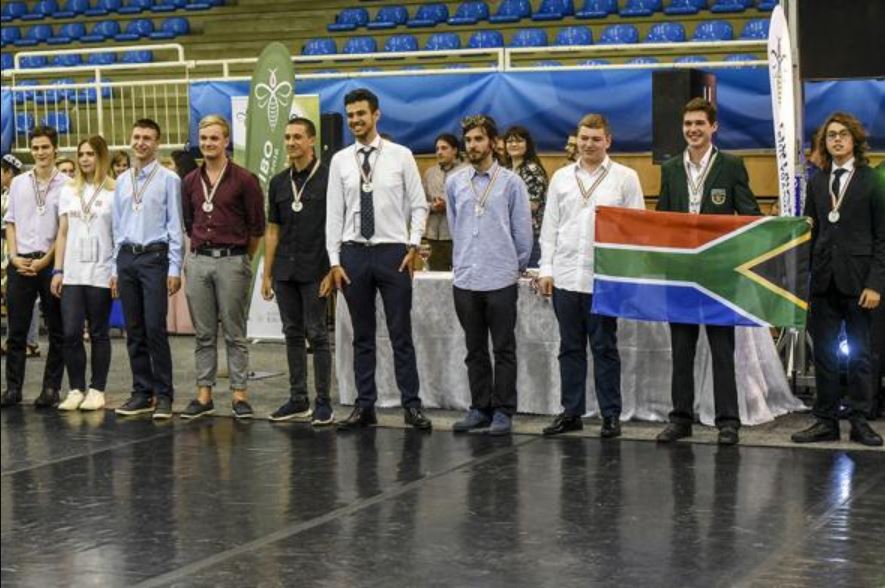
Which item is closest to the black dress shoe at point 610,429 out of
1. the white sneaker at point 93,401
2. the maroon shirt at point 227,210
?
the maroon shirt at point 227,210

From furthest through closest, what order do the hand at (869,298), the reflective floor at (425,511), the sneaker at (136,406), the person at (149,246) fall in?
the sneaker at (136,406), the person at (149,246), the hand at (869,298), the reflective floor at (425,511)

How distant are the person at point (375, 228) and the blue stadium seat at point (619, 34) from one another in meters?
10.4

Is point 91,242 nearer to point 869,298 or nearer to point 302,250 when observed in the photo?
point 302,250

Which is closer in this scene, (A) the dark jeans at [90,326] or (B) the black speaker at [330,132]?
(A) the dark jeans at [90,326]

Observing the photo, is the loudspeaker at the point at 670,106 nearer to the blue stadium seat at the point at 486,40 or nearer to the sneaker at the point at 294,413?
the sneaker at the point at 294,413

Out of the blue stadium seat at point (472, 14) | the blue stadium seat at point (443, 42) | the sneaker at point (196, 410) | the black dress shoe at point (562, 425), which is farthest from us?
the blue stadium seat at point (472, 14)

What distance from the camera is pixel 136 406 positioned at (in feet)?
29.6

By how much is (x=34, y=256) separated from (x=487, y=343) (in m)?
3.01

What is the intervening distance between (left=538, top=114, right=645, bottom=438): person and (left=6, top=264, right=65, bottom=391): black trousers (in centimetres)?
328

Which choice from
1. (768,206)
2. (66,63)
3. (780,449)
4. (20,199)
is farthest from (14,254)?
(66,63)

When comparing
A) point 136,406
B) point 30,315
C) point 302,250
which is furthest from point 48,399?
point 302,250

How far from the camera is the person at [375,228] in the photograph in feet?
26.7

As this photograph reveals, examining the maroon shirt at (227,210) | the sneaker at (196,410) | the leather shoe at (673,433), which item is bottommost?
the leather shoe at (673,433)

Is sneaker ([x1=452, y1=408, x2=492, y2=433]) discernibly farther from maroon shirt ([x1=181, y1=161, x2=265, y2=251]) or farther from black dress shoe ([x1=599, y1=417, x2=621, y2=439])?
maroon shirt ([x1=181, y1=161, x2=265, y2=251])
